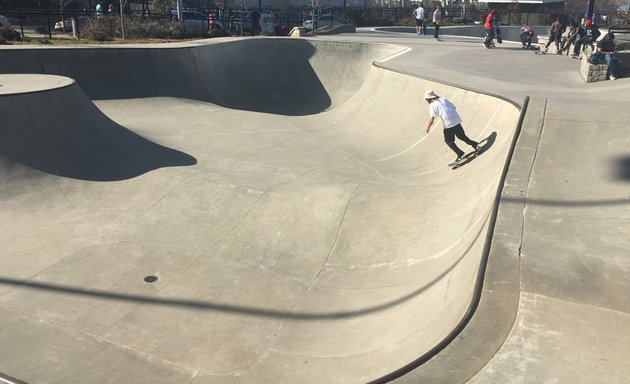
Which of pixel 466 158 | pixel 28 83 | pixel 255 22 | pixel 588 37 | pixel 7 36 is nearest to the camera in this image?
pixel 466 158

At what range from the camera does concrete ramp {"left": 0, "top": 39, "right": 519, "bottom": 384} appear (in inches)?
232

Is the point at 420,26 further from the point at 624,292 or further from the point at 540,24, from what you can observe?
the point at 624,292

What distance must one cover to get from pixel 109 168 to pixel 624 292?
1002cm

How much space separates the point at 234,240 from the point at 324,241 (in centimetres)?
164

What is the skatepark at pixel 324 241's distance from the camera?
4.61m

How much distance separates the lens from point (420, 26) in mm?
30453

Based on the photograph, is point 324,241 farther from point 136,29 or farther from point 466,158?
point 136,29

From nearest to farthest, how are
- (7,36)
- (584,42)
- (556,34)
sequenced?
(584,42), (7,36), (556,34)

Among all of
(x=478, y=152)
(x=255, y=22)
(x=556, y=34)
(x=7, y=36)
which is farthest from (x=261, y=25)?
(x=478, y=152)

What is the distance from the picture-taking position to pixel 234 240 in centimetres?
896

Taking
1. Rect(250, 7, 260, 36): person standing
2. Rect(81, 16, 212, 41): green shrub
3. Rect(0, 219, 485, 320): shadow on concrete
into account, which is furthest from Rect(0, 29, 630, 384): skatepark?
Rect(250, 7, 260, 36): person standing

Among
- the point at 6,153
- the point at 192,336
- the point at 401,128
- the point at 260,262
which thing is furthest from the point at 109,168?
the point at 401,128

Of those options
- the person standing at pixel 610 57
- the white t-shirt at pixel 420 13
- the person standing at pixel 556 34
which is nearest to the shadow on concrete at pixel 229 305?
the person standing at pixel 610 57

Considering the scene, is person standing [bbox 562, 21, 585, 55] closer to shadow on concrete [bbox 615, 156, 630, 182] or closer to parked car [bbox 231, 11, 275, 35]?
shadow on concrete [bbox 615, 156, 630, 182]
